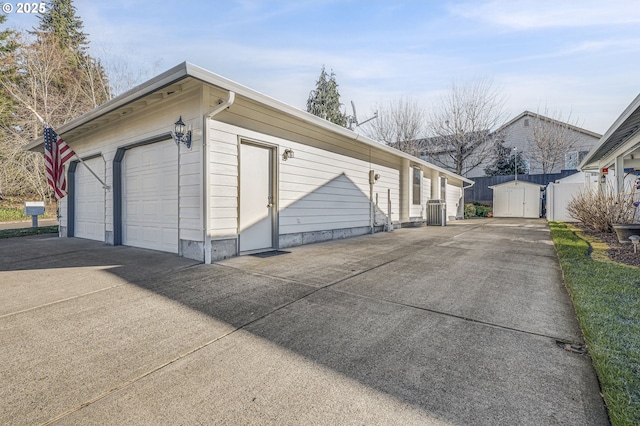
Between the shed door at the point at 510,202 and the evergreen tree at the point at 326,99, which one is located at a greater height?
the evergreen tree at the point at 326,99

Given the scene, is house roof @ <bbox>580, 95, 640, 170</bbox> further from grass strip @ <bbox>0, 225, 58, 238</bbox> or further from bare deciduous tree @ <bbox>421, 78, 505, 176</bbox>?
grass strip @ <bbox>0, 225, 58, 238</bbox>

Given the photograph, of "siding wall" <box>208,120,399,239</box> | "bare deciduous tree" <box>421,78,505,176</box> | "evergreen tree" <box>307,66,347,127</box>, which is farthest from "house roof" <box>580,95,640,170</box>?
"evergreen tree" <box>307,66,347,127</box>

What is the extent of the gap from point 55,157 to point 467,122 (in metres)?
20.7

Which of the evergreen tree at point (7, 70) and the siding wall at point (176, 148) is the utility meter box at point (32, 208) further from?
the evergreen tree at point (7, 70)

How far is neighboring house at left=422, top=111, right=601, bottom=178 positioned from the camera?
20656mm

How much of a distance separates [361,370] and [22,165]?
67.8 ft

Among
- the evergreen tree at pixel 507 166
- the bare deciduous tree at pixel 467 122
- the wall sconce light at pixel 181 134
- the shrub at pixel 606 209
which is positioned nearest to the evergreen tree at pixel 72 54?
the wall sconce light at pixel 181 134

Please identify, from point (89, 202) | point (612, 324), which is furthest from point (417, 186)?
point (89, 202)

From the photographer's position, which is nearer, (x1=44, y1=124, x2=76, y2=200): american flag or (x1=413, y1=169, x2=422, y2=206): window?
(x1=44, y1=124, x2=76, y2=200): american flag

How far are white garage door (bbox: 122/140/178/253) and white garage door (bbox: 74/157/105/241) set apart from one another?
1197 mm

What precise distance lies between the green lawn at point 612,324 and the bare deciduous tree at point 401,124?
1724 centimetres

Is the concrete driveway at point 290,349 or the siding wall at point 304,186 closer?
the concrete driveway at point 290,349

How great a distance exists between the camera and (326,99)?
25.2 m

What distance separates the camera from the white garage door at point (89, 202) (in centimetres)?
717
